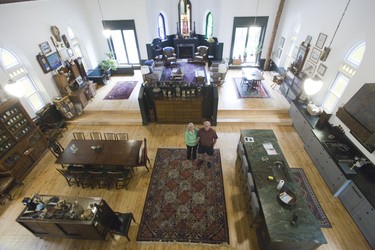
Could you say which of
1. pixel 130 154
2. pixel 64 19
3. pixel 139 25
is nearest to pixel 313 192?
pixel 130 154

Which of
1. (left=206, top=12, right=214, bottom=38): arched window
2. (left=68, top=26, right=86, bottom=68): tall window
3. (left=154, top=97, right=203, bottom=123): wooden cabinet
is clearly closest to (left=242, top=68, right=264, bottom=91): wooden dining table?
(left=154, top=97, right=203, bottom=123): wooden cabinet

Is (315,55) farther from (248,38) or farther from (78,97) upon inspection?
(78,97)

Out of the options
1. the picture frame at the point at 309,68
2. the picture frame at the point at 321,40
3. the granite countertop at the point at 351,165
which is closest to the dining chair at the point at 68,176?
the granite countertop at the point at 351,165

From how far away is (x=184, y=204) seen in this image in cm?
493

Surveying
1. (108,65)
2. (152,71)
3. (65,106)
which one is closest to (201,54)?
(152,71)

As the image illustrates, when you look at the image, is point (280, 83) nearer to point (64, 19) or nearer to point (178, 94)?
point (178, 94)

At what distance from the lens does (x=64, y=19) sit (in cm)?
865

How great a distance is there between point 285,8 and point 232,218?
10.2m

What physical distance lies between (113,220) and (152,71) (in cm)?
831

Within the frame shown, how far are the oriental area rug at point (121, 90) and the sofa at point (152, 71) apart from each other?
0.89 metres

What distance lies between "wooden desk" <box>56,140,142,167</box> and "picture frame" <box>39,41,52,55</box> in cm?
448

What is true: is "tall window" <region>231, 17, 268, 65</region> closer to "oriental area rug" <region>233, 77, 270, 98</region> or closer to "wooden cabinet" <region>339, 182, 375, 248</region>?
"oriental area rug" <region>233, 77, 270, 98</region>

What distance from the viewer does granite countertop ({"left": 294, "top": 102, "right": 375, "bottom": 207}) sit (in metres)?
4.25

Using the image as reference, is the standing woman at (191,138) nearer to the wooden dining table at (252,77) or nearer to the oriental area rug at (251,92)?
the oriental area rug at (251,92)
